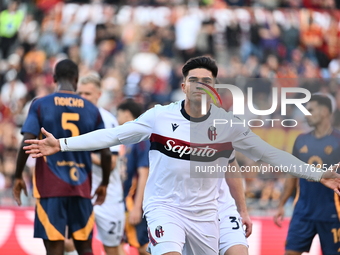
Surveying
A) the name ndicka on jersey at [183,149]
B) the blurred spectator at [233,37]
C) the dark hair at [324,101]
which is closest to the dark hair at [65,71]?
the name ndicka on jersey at [183,149]

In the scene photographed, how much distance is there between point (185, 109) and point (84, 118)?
1648 mm

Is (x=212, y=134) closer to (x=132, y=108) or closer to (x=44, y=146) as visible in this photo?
(x=44, y=146)

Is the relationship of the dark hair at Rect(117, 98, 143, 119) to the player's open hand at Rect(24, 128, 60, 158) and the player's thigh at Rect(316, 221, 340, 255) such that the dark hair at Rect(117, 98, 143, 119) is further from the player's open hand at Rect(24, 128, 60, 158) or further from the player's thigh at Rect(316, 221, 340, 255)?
the player's open hand at Rect(24, 128, 60, 158)

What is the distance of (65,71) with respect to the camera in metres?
7.26

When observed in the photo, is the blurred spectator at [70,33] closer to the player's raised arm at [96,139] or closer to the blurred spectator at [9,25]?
the blurred spectator at [9,25]

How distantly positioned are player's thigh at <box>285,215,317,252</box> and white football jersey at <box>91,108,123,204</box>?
228cm

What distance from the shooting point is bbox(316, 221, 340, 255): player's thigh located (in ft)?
25.3

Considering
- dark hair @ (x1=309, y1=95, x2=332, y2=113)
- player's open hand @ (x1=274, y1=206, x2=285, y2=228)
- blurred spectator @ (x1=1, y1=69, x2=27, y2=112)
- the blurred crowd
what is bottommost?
player's open hand @ (x1=274, y1=206, x2=285, y2=228)

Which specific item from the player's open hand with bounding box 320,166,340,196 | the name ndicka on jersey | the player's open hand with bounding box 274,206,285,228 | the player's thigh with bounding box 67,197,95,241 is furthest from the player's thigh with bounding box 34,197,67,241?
the player's open hand with bounding box 320,166,340,196

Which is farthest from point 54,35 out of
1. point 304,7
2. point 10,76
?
point 304,7

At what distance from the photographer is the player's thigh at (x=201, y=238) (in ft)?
18.8

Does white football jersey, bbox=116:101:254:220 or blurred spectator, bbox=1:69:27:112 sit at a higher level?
blurred spectator, bbox=1:69:27:112

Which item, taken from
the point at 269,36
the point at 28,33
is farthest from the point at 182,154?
the point at 28,33

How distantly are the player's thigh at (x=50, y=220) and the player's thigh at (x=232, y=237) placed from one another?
72.7 inches
